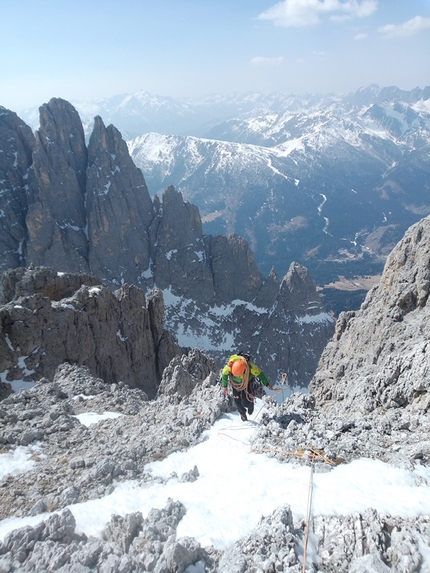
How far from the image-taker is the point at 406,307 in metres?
27.2

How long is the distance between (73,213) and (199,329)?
4741cm

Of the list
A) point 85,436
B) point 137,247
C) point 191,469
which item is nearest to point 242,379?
point 191,469

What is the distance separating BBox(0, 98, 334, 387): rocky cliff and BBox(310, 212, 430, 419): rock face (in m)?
74.1

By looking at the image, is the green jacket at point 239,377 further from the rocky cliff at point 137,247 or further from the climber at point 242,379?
the rocky cliff at point 137,247

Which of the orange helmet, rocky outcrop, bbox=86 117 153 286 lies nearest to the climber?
the orange helmet

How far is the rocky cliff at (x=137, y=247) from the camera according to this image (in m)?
105

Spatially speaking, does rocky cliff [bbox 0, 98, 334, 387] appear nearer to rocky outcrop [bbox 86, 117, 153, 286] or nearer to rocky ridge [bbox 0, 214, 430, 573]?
rocky outcrop [bbox 86, 117, 153, 286]

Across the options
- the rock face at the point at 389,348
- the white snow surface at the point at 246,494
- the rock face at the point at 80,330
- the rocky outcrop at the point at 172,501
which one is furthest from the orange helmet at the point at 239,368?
the rock face at the point at 80,330

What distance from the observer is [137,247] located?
12269cm

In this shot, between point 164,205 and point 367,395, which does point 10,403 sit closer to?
point 367,395

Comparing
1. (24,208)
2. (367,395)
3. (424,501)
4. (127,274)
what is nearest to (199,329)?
(127,274)

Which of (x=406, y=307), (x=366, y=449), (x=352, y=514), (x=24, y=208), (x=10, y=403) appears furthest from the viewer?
(x=24, y=208)

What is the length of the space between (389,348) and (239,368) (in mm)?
13037

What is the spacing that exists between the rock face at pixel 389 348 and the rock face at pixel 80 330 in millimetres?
24529
